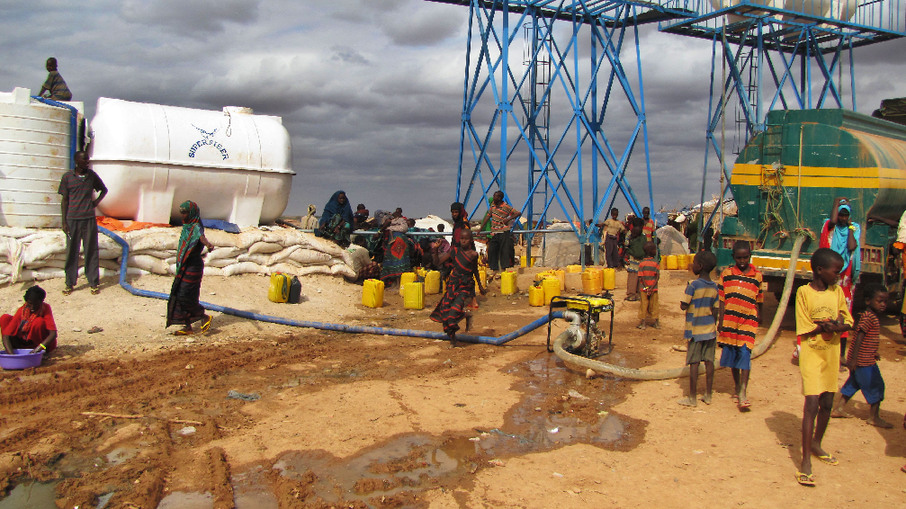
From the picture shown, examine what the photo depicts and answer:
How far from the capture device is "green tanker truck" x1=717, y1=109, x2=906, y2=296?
909 centimetres

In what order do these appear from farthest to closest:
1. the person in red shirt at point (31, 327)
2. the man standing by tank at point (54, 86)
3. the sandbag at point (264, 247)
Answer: the sandbag at point (264, 247) → the man standing by tank at point (54, 86) → the person in red shirt at point (31, 327)

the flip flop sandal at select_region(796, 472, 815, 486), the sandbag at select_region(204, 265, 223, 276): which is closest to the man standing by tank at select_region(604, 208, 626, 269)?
the sandbag at select_region(204, 265, 223, 276)

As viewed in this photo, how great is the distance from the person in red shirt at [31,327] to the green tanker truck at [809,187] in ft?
28.3

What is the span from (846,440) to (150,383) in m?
6.03

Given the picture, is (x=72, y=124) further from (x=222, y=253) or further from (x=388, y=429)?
A: (x=388, y=429)

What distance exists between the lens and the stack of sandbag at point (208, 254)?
8.95 m

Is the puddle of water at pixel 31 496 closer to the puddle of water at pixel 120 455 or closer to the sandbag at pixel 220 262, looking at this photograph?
the puddle of water at pixel 120 455

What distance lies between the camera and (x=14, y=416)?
5422 mm

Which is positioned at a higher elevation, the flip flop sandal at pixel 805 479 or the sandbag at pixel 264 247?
the sandbag at pixel 264 247

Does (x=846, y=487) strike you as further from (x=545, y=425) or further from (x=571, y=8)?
(x=571, y=8)

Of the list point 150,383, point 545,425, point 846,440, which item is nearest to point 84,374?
point 150,383

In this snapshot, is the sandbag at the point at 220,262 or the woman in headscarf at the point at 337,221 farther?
the woman in headscarf at the point at 337,221

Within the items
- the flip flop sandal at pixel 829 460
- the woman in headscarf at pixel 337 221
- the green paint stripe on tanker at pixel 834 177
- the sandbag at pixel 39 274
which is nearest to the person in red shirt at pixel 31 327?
the sandbag at pixel 39 274

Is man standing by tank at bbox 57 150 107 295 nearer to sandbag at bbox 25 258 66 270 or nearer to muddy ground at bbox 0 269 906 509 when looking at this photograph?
sandbag at bbox 25 258 66 270
